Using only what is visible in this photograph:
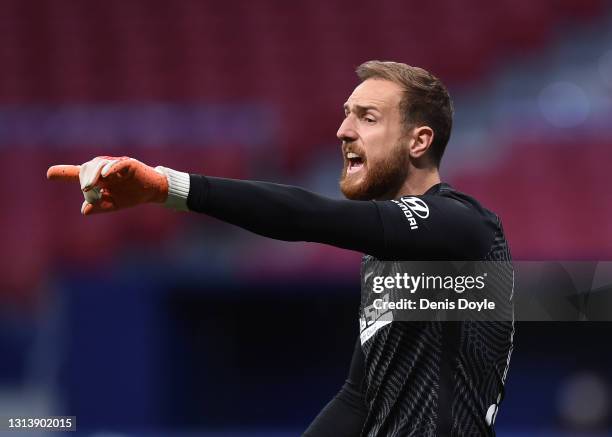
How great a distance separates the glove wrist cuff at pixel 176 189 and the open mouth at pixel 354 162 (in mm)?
856

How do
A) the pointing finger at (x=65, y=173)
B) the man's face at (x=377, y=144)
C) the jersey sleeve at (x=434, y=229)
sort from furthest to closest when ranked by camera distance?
1. the man's face at (x=377, y=144)
2. the jersey sleeve at (x=434, y=229)
3. the pointing finger at (x=65, y=173)

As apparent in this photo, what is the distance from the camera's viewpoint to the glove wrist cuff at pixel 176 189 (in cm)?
232

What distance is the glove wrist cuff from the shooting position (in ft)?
7.63

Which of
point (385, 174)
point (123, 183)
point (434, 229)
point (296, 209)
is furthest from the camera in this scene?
point (385, 174)

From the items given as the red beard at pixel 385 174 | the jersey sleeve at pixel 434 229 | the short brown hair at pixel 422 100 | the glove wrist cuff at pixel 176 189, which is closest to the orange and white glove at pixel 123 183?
the glove wrist cuff at pixel 176 189

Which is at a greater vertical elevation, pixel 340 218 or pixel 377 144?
pixel 377 144

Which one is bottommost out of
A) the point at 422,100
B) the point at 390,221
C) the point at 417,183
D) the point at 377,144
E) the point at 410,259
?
the point at 410,259

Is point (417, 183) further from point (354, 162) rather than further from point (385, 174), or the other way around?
point (354, 162)

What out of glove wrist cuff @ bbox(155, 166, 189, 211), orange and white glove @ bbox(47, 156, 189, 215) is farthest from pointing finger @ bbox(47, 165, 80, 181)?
glove wrist cuff @ bbox(155, 166, 189, 211)

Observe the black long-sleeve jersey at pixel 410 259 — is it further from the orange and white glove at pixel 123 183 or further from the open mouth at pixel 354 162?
the open mouth at pixel 354 162

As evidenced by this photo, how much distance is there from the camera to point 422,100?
121 inches

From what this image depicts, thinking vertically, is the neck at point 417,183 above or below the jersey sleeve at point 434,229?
above

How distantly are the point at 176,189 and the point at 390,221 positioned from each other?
1.86ft

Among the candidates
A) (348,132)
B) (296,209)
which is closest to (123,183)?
(296,209)
